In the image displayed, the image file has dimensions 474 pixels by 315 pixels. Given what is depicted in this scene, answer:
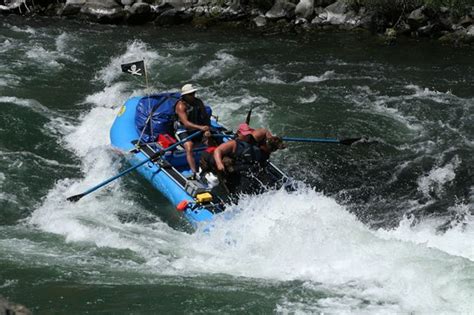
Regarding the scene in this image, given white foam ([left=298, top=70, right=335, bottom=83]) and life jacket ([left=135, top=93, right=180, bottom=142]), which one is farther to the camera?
white foam ([left=298, top=70, right=335, bottom=83])

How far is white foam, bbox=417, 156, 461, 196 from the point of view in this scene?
9.74 m

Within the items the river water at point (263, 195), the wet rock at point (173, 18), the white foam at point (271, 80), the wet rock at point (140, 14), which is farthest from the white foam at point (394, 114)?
the wet rock at point (140, 14)

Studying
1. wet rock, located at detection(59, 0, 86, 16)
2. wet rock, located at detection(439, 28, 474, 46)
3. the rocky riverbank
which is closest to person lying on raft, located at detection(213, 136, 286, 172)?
the rocky riverbank

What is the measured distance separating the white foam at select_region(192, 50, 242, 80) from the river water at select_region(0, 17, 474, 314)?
0.20 feet

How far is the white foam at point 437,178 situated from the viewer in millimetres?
9742

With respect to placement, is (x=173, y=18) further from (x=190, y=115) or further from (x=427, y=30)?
(x=190, y=115)

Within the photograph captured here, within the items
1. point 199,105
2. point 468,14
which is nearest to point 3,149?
point 199,105

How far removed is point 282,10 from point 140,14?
3497 mm

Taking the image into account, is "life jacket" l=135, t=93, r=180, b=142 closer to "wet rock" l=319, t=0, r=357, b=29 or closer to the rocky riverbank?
the rocky riverbank

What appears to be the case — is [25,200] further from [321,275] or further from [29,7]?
[29,7]

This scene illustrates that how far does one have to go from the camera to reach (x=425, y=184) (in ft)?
32.4

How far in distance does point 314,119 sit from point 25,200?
16.7 feet

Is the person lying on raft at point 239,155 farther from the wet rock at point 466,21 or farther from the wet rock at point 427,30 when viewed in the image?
the wet rock at point 466,21

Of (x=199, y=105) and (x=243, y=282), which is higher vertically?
(x=199, y=105)
